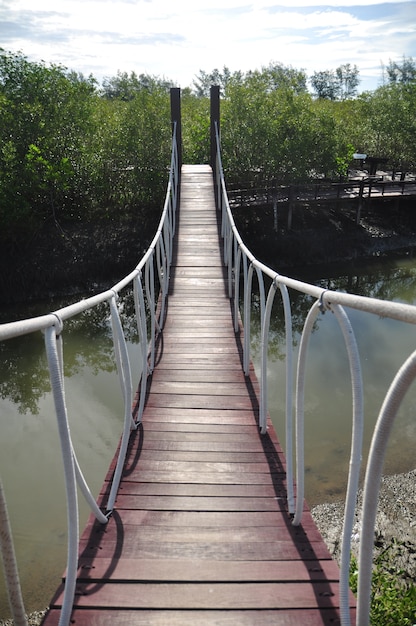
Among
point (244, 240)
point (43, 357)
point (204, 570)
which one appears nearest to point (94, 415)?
point (43, 357)

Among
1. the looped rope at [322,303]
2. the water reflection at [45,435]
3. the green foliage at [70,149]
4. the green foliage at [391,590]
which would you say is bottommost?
the water reflection at [45,435]

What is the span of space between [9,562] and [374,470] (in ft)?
2.61

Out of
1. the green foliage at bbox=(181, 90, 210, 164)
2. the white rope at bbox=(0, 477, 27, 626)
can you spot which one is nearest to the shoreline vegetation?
the green foliage at bbox=(181, 90, 210, 164)

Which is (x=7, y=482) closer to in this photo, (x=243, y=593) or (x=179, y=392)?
(x=179, y=392)

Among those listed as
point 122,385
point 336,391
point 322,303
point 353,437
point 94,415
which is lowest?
point 94,415

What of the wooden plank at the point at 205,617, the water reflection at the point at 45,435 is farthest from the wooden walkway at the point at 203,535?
the water reflection at the point at 45,435

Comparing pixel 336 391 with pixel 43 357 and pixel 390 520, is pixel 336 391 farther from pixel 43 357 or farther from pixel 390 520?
pixel 43 357

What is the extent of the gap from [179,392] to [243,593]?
1.68m

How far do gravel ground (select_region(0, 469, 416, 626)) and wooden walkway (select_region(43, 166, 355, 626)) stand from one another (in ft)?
9.36

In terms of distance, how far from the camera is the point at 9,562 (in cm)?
99

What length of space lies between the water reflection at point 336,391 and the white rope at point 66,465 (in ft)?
16.5

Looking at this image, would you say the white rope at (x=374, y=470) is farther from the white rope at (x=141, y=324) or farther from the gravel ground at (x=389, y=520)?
the gravel ground at (x=389, y=520)

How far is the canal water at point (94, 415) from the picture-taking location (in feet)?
18.8

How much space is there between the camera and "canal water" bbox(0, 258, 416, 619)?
572 cm
